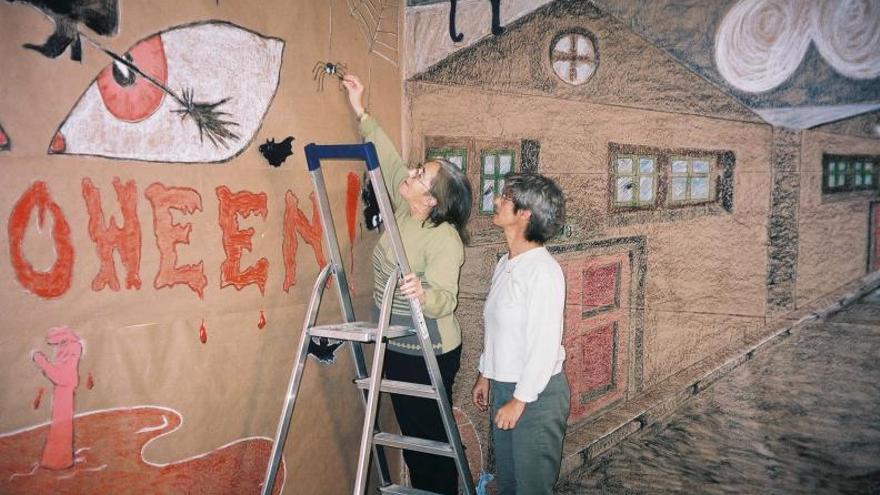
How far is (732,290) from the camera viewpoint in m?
2.18

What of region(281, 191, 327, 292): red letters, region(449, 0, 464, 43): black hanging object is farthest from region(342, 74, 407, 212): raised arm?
region(449, 0, 464, 43): black hanging object

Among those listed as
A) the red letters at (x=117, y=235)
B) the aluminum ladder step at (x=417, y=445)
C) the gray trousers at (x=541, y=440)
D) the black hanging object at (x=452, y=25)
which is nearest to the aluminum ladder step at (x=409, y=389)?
the aluminum ladder step at (x=417, y=445)

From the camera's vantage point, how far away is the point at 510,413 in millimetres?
1961

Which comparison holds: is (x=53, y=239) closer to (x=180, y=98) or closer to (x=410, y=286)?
(x=180, y=98)

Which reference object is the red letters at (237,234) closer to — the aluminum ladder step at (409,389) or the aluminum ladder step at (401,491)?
the aluminum ladder step at (409,389)

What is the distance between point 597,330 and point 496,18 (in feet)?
4.49

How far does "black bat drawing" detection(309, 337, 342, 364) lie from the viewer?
2.37 m

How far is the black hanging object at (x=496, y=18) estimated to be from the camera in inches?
99.8

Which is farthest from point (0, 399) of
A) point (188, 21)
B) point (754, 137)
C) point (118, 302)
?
point (754, 137)

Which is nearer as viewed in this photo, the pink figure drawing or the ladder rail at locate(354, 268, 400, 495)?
the pink figure drawing

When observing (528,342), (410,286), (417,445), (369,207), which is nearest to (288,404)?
(417,445)

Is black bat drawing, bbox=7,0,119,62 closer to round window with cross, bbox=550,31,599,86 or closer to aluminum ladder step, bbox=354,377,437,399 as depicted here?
aluminum ladder step, bbox=354,377,437,399

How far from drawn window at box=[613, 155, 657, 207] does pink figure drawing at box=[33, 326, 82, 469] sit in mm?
1904

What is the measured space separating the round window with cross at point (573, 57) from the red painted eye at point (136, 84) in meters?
1.47
